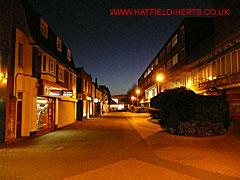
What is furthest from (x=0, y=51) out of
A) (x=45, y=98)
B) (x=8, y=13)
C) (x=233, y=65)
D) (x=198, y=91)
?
(x=198, y=91)

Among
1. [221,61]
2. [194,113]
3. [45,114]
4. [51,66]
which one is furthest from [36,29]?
[221,61]

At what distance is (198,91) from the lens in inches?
817

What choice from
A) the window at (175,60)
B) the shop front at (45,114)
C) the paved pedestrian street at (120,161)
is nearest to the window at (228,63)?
the paved pedestrian street at (120,161)

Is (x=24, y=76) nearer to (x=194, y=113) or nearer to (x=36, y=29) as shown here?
(x=36, y=29)

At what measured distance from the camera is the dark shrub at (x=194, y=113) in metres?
12.6

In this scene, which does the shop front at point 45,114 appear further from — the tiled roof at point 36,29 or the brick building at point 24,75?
the tiled roof at point 36,29

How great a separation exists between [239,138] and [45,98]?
12989mm

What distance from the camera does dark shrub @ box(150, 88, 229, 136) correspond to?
12602mm

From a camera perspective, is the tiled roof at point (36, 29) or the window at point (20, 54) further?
the tiled roof at point (36, 29)

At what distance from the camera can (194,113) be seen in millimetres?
13398

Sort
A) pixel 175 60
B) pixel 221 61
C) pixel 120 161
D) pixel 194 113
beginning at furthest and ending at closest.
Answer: pixel 175 60
pixel 221 61
pixel 194 113
pixel 120 161

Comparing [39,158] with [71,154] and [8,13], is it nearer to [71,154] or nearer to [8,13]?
[71,154]

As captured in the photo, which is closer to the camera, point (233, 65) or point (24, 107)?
point (24, 107)

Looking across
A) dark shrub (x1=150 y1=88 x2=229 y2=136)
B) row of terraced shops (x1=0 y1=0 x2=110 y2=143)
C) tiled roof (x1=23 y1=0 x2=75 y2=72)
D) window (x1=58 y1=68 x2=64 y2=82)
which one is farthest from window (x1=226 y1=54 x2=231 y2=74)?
window (x1=58 y1=68 x2=64 y2=82)
